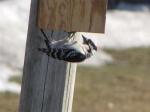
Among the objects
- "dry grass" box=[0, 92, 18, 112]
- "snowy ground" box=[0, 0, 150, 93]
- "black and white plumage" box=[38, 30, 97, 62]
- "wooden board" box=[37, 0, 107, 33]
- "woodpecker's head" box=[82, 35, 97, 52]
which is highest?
"snowy ground" box=[0, 0, 150, 93]

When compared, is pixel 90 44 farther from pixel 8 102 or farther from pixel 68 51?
pixel 8 102

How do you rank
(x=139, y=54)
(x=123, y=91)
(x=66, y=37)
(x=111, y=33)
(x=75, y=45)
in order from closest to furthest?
(x=75, y=45) → (x=66, y=37) → (x=123, y=91) → (x=139, y=54) → (x=111, y=33)

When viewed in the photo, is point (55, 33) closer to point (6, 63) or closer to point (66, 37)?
point (66, 37)

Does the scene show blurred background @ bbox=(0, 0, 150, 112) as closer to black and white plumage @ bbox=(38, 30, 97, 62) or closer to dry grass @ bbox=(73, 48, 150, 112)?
dry grass @ bbox=(73, 48, 150, 112)

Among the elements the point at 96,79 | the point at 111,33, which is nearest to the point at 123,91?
the point at 96,79

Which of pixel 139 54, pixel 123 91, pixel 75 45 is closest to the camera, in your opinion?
pixel 75 45

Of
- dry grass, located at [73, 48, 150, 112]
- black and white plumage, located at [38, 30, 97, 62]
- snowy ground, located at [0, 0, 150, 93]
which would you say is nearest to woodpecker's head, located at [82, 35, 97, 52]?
black and white plumage, located at [38, 30, 97, 62]

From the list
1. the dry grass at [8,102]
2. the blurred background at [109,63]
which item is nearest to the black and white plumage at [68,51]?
the blurred background at [109,63]

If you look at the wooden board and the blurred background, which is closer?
the wooden board
